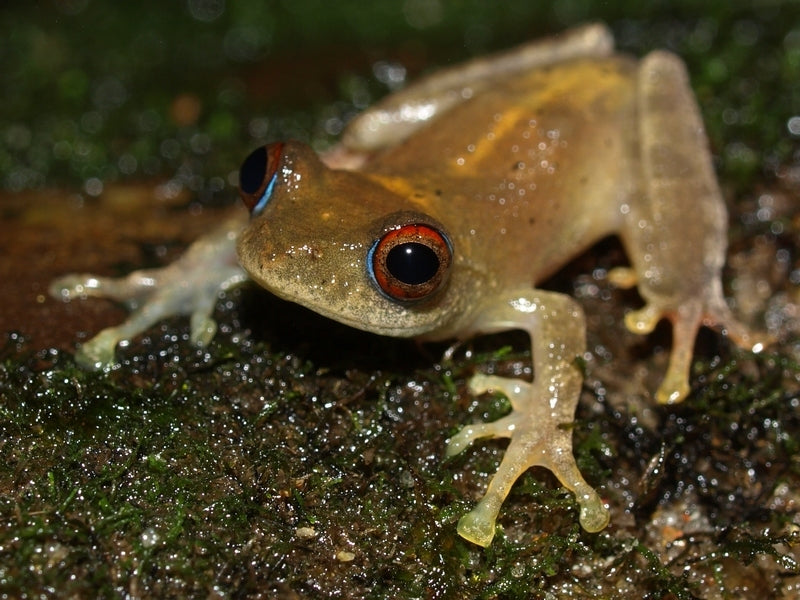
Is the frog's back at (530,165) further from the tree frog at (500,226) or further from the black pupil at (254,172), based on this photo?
the black pupil at (254,172)

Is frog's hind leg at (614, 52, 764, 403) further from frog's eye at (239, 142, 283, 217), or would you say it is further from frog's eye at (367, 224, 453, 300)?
frog's eye at (239, 142, 283, 217)

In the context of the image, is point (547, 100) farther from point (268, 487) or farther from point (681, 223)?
point (268, 487)

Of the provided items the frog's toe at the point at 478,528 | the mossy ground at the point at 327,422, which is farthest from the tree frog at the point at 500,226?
the mossy ground at the point at 327,422

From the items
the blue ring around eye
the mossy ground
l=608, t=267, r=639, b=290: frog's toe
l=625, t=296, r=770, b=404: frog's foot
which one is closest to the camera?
the mossy ground

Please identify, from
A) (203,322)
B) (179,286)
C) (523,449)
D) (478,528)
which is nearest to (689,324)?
(523,449)

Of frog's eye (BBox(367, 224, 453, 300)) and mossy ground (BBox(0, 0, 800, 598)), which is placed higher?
frog's eye (BBox(367, 224, 453, 300))

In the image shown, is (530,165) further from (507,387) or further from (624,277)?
(507,387)

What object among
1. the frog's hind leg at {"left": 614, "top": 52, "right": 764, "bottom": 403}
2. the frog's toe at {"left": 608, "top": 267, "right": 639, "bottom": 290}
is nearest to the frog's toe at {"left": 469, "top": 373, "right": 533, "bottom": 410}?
the frog's hind leg at {"left": 614, "top": 52, "right": 764, "bottom": 403}

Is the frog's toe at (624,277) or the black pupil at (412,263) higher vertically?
the black pupil at (412,263)
